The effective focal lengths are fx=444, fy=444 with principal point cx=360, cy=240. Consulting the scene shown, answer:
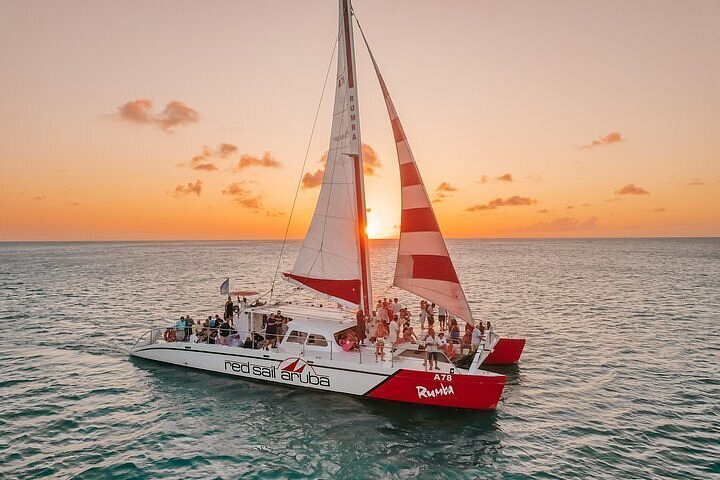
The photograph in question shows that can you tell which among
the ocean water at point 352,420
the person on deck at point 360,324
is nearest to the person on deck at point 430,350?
the ocean water at point 352,420

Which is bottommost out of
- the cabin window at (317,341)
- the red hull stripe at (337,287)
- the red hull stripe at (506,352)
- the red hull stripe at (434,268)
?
the red hull stripe at (506,352)

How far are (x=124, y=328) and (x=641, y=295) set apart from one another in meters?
48.7

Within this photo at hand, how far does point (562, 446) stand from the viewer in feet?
45.2

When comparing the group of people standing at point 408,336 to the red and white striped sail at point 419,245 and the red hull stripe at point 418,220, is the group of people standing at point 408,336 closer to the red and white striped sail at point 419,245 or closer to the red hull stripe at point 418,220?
→ the red and white striped sail at point 419,245

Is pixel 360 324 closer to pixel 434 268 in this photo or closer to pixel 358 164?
pixel 434 268

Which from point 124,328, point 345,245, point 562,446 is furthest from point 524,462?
point 124,328

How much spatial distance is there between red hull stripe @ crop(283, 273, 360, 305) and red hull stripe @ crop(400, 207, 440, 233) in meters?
3.08

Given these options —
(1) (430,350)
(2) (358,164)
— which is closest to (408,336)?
(1) (430,350)

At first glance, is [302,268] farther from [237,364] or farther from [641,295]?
[641,295]

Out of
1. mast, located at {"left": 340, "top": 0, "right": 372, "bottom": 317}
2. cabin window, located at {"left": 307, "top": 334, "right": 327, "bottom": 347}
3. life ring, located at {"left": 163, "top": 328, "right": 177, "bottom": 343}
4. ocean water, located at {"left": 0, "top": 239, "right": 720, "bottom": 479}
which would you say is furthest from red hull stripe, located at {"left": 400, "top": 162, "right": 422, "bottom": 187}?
life ring, located at {"left": 163, "top": 328, "right": 177, "bottom": 343}

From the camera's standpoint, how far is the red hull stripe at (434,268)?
17.6 m

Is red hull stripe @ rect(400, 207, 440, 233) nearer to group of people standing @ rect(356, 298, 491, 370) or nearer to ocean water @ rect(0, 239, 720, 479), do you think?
group of people standing @ rect(356, 298, 491, 370)

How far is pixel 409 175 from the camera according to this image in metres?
18.2

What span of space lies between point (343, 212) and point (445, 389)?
8.14 meters
